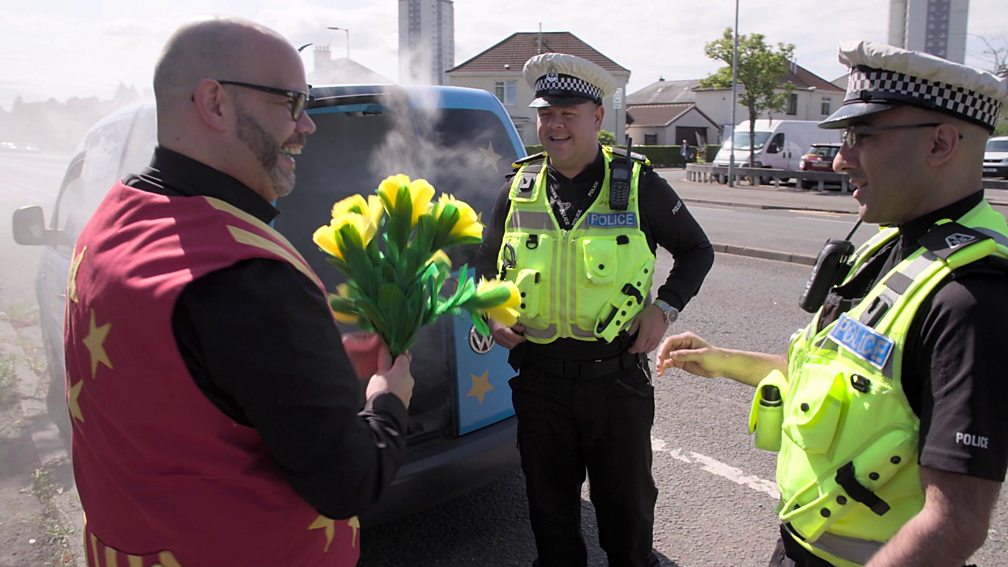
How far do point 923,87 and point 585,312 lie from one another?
1.37 metres

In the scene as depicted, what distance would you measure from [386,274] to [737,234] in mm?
12057

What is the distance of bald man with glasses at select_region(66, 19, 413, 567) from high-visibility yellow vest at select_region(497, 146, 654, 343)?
4.01 feet

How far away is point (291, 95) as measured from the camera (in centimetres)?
154

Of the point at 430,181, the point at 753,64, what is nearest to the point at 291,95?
the point at 430,181

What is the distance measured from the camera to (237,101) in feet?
4.87

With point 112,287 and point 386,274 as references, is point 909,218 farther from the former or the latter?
point 112,287

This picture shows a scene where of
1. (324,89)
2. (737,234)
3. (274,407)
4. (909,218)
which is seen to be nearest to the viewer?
(274,407)

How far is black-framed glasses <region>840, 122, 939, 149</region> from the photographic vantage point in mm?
1586

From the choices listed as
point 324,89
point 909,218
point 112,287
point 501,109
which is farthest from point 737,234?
point 112,287

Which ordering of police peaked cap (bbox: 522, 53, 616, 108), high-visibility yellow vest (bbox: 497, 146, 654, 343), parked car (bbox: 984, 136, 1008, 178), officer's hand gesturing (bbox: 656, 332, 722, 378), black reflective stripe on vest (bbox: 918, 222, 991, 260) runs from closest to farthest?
black reflective stripe on vest (bbox: 918, 222, 991, 260)
officer's hand gesturing (bbox: 656, 332, 722, 378)
high-visibility yellow vest (bbox: 497, 146, 654, 343)
police peaked cap (bbox: 522, 53, 616, 108)
parked car (bbox: 984, 136, 1008, 178)

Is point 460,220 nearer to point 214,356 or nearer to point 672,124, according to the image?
point 214,356

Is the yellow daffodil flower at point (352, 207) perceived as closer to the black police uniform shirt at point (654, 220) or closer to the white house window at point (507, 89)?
the black police uniform shirt at point (654, 220)

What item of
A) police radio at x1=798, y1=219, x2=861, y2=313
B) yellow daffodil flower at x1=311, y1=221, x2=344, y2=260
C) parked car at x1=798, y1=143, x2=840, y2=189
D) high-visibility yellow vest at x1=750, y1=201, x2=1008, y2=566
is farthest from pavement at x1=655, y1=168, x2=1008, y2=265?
yellow daffodil flower at x1=311, y1=221, x2=344, y2=260

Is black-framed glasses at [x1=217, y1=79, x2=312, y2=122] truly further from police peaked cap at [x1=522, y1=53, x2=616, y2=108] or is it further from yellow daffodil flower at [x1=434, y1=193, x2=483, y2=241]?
police peaked cap at [x1=522, y1=53, x2=616, y2=108]
